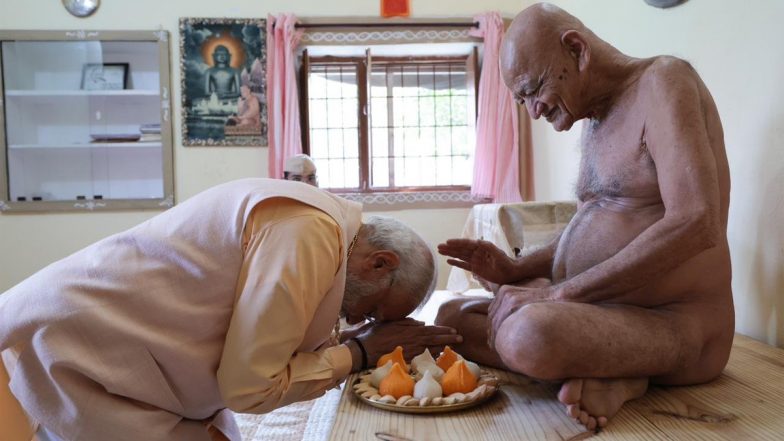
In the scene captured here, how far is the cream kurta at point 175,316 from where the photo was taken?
1.42 meters

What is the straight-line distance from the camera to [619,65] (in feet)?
5.70

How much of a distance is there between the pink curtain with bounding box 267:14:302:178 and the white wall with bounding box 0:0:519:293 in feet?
0.67

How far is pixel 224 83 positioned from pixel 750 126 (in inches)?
189

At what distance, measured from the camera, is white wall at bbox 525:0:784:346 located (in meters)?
2.15


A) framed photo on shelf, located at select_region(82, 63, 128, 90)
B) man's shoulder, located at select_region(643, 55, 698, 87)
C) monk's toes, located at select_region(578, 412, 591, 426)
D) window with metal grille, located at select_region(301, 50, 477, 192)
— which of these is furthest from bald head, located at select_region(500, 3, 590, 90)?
framed photo on shelf, located at select_region(82, 63, 128, 90)

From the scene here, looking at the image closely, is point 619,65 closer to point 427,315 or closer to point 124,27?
point 427,315

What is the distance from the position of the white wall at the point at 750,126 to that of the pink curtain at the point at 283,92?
3753 mm

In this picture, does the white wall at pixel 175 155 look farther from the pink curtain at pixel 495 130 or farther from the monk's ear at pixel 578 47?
the monk's ear at pixel 578 47

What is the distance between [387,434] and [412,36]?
511 cm

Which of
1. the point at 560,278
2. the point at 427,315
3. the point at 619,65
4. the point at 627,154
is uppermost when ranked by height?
the point at 619,65

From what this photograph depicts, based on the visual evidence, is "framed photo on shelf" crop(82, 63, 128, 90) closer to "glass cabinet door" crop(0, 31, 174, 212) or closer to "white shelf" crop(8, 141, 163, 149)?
"glass cabinet door" crop(0, 31, 174, 212)

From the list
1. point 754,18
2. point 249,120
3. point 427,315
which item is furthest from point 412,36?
point 754,18

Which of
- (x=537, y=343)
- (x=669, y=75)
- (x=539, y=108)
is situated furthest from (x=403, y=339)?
Result: (x=669, y=75)

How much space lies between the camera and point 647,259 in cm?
144
